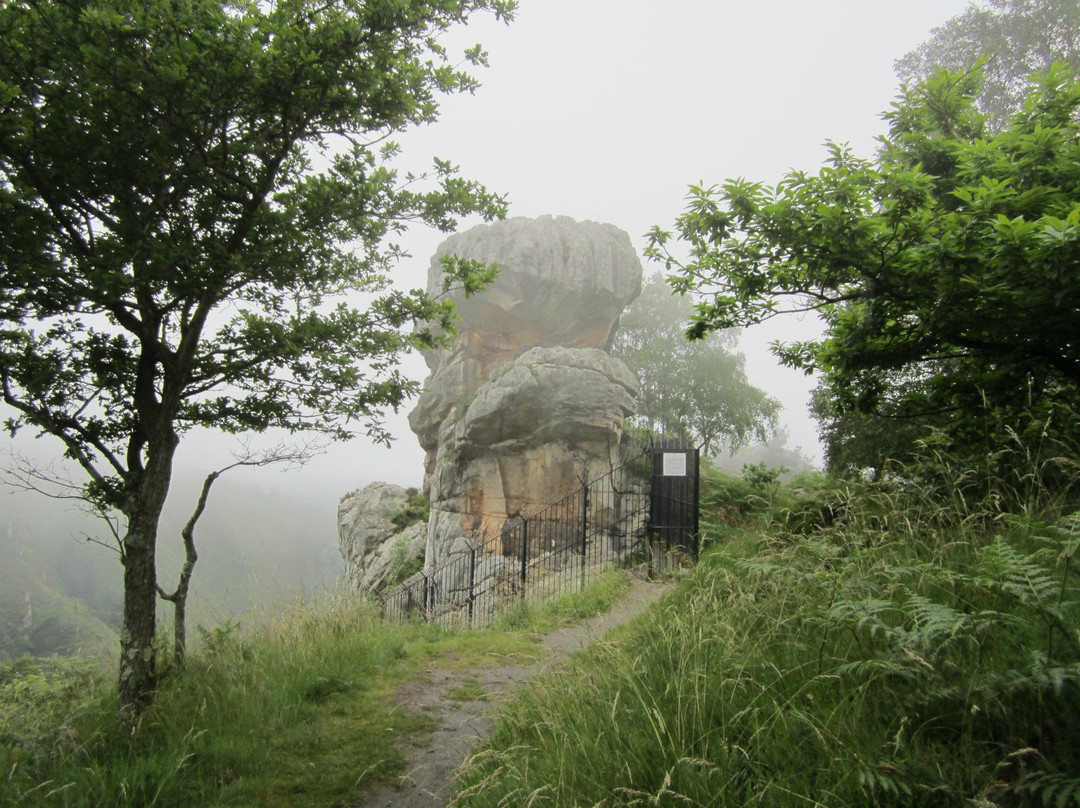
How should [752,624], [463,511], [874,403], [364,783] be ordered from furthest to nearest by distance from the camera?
[463,511] → [874,403] → [364,783] → [752,624]

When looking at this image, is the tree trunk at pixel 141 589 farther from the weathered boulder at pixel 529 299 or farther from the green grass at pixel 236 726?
the weathered boulder at pixel 529 299

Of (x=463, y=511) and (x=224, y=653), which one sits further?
(x=463, y=511)

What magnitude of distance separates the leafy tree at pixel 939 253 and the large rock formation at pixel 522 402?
11.1 m

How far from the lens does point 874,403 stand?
662 centimetres

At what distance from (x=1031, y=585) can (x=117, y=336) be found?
235 inches

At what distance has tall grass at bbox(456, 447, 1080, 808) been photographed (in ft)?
6.48

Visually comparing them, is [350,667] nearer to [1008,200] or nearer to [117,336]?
[117,336]

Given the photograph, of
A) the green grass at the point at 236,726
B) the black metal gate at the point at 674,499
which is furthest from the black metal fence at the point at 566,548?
the green grass at the point at 236,726

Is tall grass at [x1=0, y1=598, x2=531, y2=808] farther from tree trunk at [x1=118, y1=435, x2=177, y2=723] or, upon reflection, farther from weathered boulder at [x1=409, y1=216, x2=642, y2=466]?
weathered boulder at [x1=409, y1=216, x2=642, y2=466]

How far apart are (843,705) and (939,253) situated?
146 inches

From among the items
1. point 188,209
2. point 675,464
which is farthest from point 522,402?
point 188,209

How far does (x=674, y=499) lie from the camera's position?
41.5 ft

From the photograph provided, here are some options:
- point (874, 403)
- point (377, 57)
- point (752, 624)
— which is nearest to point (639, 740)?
point (752, 624)

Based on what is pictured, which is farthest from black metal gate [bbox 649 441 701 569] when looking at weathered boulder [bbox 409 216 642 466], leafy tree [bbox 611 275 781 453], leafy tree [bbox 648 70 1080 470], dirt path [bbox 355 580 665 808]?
leafy tree [bbox 611 275 781 453]
